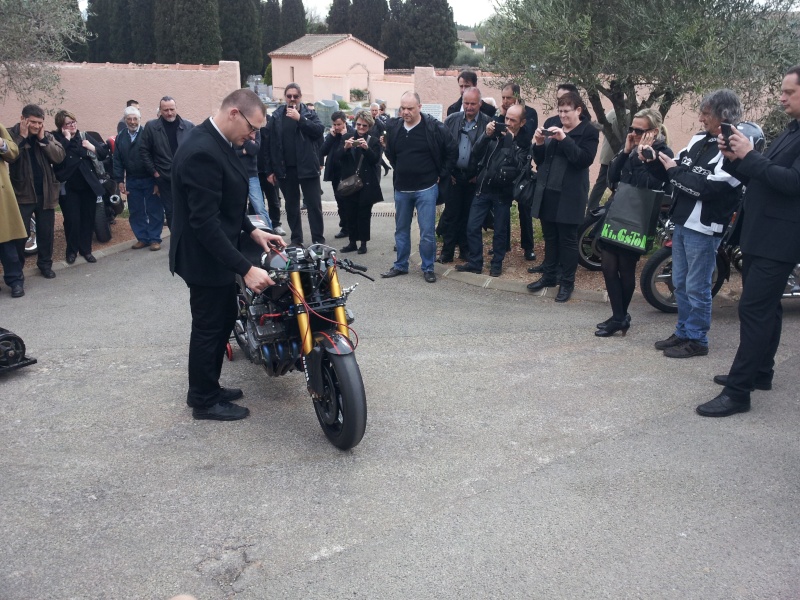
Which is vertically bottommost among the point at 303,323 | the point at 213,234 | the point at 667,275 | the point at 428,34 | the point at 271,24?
the point at 667,275

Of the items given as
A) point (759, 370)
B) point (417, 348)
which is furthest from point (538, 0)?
point (759, 370)

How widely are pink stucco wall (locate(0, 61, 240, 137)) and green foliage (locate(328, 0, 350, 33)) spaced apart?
41.6 m

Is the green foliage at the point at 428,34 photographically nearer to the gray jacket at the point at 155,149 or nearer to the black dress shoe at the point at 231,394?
the gray jacket at the point at 155,149

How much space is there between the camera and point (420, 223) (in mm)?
8367

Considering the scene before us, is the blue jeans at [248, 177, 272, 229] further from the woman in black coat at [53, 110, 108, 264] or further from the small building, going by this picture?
the small building

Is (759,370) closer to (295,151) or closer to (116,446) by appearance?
(116,446)

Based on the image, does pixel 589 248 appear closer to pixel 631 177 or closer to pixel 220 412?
pixel 631 177

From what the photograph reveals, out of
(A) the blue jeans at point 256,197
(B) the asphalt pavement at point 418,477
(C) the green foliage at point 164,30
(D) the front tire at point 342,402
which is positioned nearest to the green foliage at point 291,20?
(C) the green foliage at point 164,30

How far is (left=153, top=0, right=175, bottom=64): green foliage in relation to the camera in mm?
32125

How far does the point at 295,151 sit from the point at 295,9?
48.2 m

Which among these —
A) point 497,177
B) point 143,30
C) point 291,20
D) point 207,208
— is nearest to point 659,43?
point 497,177

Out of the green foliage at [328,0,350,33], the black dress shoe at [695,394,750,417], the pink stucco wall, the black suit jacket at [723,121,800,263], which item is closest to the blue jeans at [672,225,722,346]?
the black suit jacket at [723,121,800,263]

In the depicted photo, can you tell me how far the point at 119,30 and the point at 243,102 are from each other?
1376 inches

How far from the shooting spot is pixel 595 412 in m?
5.12
